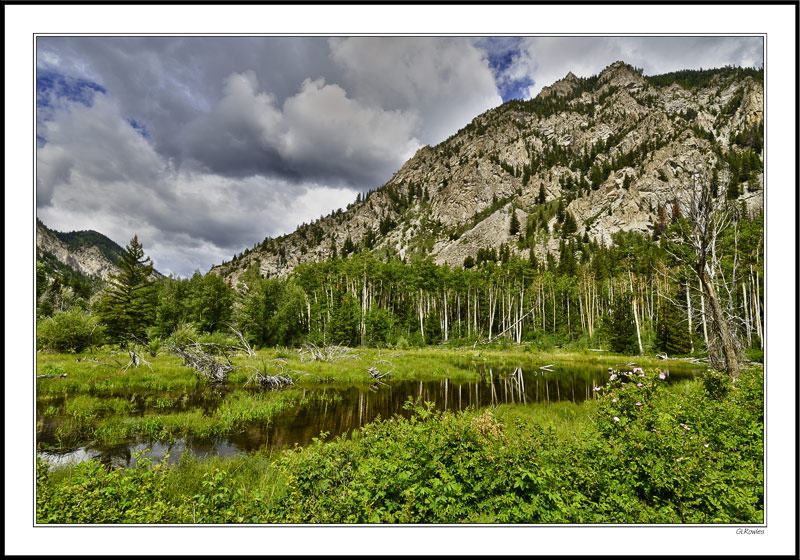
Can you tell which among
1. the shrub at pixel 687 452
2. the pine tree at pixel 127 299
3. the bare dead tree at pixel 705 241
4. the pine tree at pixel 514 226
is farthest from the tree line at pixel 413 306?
the pine tree at pixel 514 226

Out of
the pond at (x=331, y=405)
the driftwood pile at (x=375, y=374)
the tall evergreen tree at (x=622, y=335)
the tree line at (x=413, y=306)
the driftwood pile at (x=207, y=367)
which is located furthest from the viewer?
the tall evergreen tree at (x=622, y=335)

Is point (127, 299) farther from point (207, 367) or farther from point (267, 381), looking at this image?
point (267, 381)

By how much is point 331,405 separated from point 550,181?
166 metres

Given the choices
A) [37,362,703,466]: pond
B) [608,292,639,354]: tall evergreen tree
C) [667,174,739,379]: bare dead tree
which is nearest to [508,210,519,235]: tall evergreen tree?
[608,292,639,354]: tall evergreen tree

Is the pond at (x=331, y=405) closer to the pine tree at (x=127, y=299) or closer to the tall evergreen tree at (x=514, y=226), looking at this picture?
the pine tree at (x=127, y=299)

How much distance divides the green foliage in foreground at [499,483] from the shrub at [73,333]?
23.2 meters

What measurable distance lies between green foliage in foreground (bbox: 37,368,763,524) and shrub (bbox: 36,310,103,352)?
2317 cm

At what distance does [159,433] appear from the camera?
9.58 m

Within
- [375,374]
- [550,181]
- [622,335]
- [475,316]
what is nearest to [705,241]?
[375,374]

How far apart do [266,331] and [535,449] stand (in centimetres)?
3857

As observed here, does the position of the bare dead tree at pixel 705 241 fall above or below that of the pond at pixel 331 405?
above

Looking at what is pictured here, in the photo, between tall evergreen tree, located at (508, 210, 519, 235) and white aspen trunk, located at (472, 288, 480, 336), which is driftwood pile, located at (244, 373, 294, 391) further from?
tall evergreen tree, located at (508, 210, 519, 235)

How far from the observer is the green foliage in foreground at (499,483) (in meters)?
3.45
